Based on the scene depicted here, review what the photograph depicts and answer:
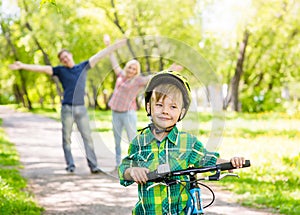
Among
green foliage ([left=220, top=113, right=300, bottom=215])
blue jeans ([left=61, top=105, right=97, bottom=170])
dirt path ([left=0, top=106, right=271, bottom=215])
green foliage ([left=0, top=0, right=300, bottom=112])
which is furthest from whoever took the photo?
green foliage ([left=0, top=0, right=300, bottom=112])

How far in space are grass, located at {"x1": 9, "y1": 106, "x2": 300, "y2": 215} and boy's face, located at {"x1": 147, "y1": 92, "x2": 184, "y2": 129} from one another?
1.24 feet

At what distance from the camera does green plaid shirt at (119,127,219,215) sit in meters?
3.30

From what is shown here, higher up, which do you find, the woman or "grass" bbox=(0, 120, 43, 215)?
the woman

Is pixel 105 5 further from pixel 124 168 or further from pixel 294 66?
pixel 124 168

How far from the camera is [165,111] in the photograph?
3266 mm

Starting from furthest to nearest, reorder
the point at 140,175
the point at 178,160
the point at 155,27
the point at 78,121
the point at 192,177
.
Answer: the point at 155,27 < the point at 78,121 < the point at 178,160 < the point at 192,177 < the point at 140,175

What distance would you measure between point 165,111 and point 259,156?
8230 mm

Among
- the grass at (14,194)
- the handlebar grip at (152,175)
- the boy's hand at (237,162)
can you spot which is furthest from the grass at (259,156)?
the grass at (14,194)

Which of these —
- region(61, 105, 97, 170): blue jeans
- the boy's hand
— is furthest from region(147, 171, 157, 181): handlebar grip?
region(61, 105, 97, 170): blue jeans

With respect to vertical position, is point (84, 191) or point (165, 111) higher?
point (165, 111)

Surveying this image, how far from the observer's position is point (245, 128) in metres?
18.1

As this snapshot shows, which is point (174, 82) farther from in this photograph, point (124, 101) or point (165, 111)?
point (124, 101)

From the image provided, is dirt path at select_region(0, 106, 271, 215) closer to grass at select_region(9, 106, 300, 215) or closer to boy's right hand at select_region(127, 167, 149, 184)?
grass at select_region(9, 106, 300, 215)

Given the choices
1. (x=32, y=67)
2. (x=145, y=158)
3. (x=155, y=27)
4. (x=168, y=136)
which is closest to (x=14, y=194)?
(x=32, y=67)
